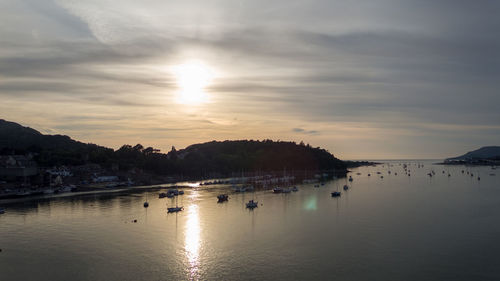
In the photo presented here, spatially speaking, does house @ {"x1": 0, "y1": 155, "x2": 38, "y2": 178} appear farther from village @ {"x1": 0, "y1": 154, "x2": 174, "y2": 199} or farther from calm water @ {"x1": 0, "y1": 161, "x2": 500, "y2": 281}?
calm water @ {"x1": 0, "y1": 161, "x2": 500, "y2": 281}

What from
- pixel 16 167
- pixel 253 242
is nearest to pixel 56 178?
pixel 16 167

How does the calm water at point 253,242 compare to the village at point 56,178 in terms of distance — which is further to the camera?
the village at point 56,178

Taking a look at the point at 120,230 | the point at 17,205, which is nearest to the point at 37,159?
the point at 17,205

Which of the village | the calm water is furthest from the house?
the calm water

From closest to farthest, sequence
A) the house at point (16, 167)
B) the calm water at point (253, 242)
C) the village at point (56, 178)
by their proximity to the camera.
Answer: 1. the calm water at point (253, 242)
2. the village at point (56, 178)
3. the house at point (16, 167)

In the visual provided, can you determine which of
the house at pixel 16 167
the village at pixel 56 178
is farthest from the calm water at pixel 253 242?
the house at pixel 16 167

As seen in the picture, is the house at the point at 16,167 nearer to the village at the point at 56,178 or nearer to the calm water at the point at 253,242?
the village at the point at 56,178

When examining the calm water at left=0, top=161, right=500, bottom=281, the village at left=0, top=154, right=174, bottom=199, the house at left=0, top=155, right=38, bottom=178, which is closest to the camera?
the calm water at left=0, top=161, right=500, bottom=281

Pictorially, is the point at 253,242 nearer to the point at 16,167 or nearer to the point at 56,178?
the point at 56,178

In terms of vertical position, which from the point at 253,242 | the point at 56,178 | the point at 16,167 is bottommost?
the point at 253,242
